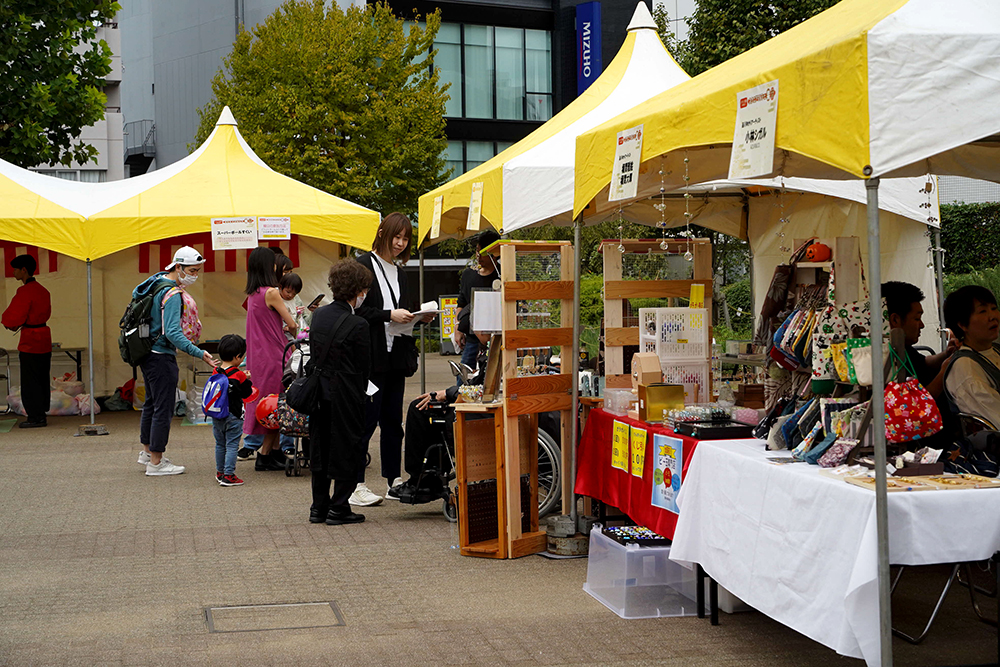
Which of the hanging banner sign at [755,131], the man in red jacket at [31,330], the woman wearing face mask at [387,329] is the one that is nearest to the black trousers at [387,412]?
the woman wearing face mask at [387,329]

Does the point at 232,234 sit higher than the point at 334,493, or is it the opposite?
the point at 232,234

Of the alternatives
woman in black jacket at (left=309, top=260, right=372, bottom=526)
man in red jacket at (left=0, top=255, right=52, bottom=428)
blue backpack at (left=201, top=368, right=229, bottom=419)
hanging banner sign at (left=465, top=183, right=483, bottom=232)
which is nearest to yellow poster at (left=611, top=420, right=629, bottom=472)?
woman in black jacket at (left=309, top=260, right=372, bottom=526)

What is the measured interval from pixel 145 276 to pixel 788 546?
13135 millimetres

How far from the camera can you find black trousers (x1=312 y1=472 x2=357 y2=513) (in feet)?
24.2

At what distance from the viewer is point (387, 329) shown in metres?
7.77

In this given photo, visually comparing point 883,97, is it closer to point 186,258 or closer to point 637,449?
point 637,449

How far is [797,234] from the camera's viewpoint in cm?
996

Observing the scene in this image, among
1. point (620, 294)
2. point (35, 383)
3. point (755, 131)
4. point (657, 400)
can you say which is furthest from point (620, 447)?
point (35, 383)

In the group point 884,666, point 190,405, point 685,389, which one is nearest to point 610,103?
point 685,389

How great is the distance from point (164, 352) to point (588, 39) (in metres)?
30.0

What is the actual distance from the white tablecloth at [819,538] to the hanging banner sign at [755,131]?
1203 millimetres

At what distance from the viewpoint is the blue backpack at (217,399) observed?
8930mm

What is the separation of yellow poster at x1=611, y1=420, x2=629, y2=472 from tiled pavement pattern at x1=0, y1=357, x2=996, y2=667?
2.21 feet

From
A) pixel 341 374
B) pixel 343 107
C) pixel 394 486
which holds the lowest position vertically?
pixel 394 486
